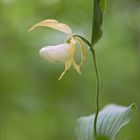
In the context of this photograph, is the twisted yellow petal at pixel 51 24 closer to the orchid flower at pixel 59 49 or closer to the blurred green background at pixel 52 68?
the orchid flower at pixel 59 49

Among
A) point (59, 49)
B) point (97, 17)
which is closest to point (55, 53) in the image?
point (59, 49)

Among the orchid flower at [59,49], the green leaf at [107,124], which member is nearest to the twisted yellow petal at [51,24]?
the orchid flower at [59,49]

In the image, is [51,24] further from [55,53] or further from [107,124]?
[107,124]

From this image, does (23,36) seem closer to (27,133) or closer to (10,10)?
(10,10)

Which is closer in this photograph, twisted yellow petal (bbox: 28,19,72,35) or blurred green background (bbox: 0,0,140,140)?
twisted yellow petal (bbox: 28,19,72,35)

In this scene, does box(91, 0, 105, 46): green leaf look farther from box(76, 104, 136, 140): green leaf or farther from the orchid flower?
box(76, 104, 136, 140): green leaf

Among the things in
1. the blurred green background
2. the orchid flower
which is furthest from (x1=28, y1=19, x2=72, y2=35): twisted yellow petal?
the blurred green background
